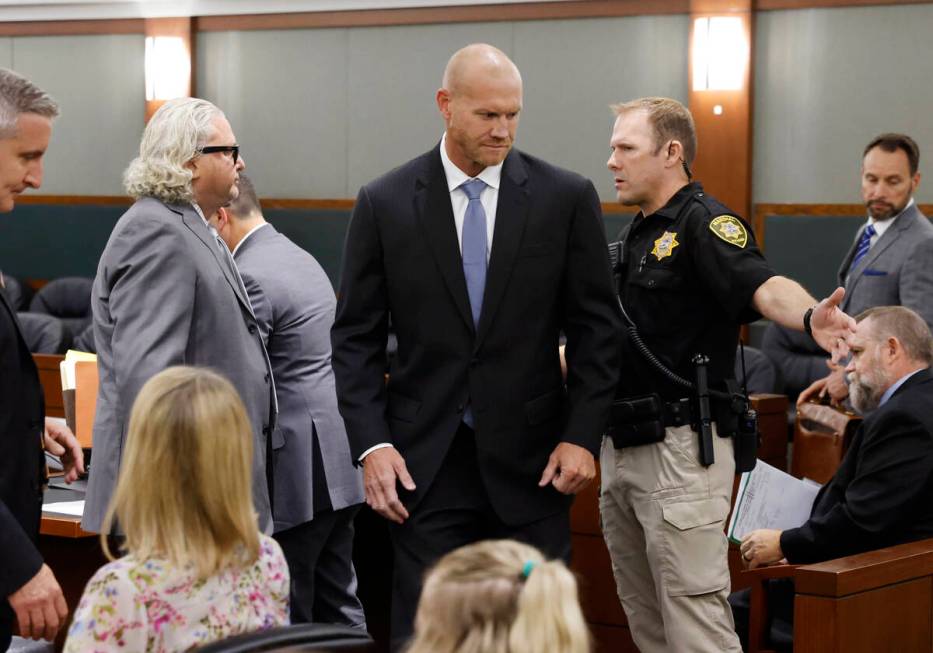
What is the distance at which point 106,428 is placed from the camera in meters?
2.69

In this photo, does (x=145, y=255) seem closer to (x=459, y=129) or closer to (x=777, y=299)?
(x=459, y=129)

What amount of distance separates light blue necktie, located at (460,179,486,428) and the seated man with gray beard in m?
1.01

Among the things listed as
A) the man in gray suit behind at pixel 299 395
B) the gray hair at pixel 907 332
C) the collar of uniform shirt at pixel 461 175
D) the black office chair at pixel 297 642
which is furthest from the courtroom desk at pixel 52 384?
the black office chair at pixel 297 642

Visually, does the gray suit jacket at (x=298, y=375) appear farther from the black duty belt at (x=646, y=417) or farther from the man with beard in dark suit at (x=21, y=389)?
the man with beard in dark suit at (x=21, y=389)

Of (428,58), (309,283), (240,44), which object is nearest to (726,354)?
(309,283)

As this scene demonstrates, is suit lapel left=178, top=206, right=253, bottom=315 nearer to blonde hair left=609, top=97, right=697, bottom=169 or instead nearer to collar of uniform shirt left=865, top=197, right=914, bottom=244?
blonde hair left=609, top=97, right=697, bottom=169

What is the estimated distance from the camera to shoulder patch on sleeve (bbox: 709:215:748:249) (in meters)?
2.87

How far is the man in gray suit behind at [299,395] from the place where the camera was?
11.2 feet

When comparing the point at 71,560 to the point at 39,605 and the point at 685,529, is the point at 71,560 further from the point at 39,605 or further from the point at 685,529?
the point at 685,529

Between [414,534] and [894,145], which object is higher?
[894,145]

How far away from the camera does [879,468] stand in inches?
119

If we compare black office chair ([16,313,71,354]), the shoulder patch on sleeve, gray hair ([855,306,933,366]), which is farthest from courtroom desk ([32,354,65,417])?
gray hair ([855,306,933,366])

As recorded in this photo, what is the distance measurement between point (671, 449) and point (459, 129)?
927 millimetres

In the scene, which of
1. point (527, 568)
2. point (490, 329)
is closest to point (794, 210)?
point (490, 329)
